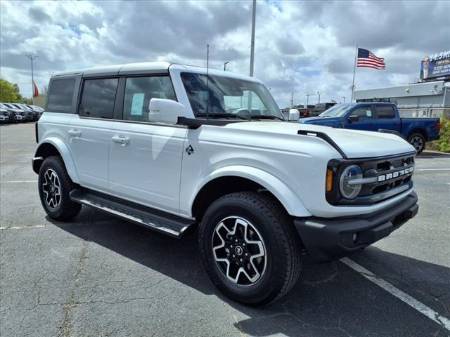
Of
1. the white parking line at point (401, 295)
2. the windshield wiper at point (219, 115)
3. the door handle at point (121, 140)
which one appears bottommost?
the white parking line at point (401, 295)

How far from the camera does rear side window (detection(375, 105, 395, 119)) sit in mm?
13133

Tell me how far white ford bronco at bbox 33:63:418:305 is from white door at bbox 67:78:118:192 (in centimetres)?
2

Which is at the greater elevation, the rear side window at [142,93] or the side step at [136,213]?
the rear side window at [142,93]

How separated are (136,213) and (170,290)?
96 centimetres

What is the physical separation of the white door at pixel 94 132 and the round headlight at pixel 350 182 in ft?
8.61

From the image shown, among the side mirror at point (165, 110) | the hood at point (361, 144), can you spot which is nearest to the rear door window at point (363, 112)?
the hood at point (361, 144)

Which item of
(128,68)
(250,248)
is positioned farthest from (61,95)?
(250,248)

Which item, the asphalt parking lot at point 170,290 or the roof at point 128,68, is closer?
the asphalt parking lot at point 170,290

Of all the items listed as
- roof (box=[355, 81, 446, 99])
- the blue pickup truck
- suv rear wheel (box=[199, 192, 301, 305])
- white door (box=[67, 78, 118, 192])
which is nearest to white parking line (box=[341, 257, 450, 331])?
suv rear wheel (box=[199, 192, 301, 305])

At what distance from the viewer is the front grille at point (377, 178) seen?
2.77m

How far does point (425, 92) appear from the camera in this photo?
4869 centimetres

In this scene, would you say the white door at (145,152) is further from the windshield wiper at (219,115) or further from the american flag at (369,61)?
the american flag at (369,61)

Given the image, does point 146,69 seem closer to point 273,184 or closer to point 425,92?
point 273,184

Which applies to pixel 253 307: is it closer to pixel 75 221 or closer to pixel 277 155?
pixel 277 155
